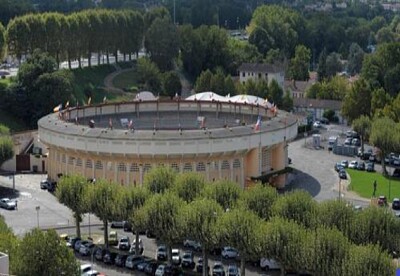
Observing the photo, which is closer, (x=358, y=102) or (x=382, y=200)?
(x=382, y=200)

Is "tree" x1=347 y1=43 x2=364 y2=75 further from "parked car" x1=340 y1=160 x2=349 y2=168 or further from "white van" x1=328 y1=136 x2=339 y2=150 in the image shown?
"parked car" x1=340 y1=160 x2=349 y2=168

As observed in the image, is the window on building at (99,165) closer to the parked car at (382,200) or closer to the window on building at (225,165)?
the window on building at (225,165)

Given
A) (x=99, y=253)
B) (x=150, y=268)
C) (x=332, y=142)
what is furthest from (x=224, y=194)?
(x=332, y=142)

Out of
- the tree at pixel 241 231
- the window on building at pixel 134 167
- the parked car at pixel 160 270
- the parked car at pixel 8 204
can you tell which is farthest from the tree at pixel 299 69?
the tree at pixel 241 231

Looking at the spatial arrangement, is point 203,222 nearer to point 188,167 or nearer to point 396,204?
point 188,167

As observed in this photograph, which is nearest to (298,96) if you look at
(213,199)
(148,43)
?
(148,43)

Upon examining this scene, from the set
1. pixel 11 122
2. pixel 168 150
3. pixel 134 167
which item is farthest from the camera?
pixel 11 122

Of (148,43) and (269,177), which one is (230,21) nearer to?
(148,43)
